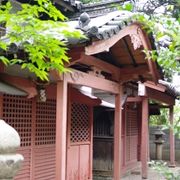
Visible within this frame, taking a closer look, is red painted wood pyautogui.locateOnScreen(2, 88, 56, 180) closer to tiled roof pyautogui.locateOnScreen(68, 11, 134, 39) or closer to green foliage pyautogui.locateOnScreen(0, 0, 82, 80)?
tiled roof pyautogui.locateOnScreen(68, 11, 134, 39)

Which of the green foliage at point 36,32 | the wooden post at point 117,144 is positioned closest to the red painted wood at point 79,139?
the wooden post at point 117,144

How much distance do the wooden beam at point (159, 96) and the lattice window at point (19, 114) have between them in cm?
553

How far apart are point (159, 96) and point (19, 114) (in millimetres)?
7579

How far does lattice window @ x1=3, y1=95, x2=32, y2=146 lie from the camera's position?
22.5 feet

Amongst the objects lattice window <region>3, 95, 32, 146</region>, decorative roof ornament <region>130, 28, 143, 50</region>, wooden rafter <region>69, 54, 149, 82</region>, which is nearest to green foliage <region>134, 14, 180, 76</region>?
decorative roof ornament <region>130, 28, 143, 50</region>

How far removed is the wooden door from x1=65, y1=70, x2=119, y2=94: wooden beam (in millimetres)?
1311

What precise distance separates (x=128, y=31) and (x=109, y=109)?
18.2ft

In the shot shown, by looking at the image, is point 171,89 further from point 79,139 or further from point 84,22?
point 84,22

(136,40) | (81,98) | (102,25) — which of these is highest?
(136,40)

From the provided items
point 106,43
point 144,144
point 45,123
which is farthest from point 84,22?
point 144,144

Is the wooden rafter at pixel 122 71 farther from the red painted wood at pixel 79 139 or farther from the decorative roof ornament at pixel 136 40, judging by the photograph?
the red painted wood at pixel 79 139

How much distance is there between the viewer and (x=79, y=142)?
9.41 metres

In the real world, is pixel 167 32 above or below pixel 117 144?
above

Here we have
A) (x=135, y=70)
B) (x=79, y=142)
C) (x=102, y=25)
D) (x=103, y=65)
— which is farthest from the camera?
(x=79, y=142)
